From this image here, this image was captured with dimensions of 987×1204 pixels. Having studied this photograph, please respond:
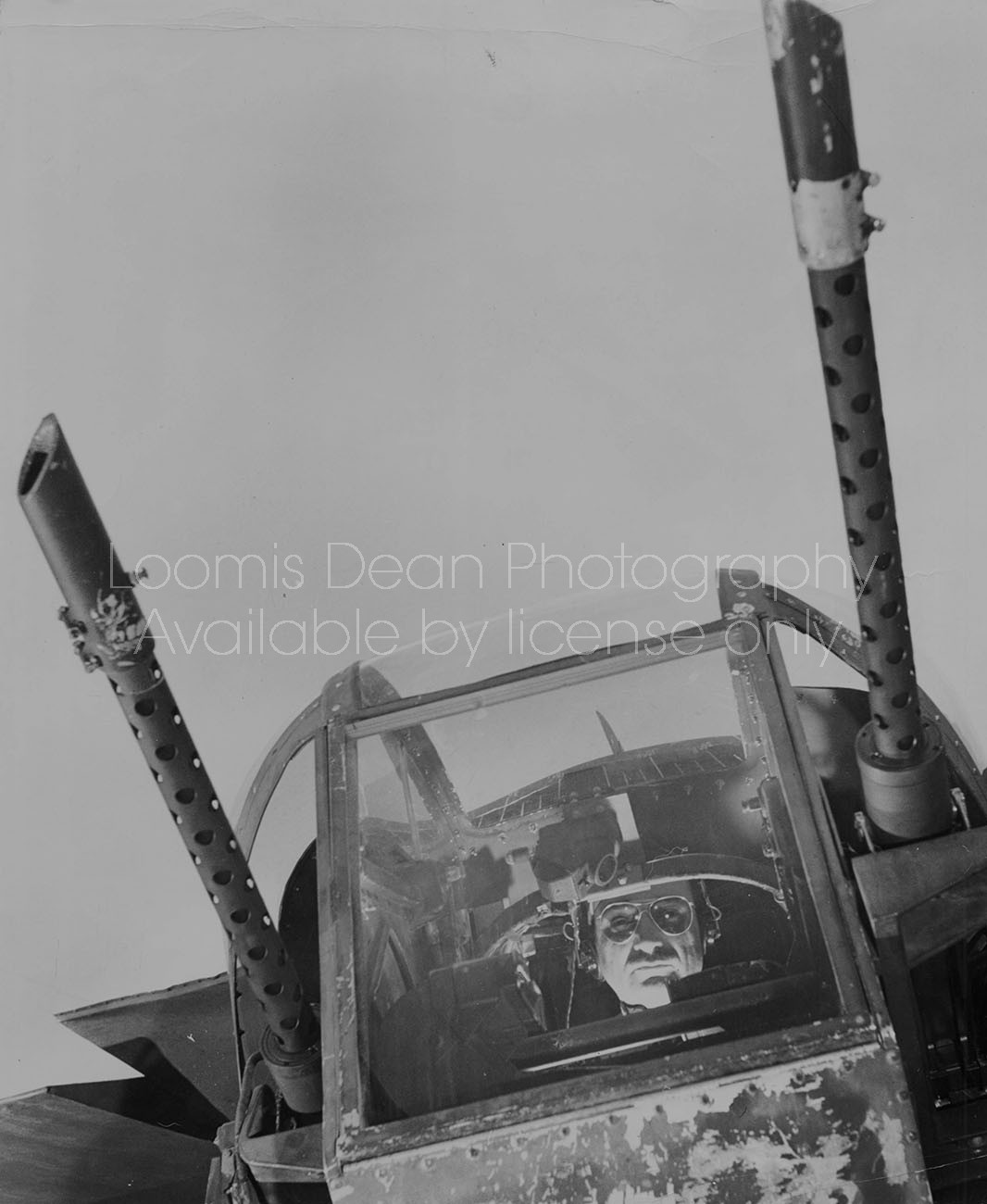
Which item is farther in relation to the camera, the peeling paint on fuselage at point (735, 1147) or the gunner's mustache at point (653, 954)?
the gunner's mustache at point (653, 954)

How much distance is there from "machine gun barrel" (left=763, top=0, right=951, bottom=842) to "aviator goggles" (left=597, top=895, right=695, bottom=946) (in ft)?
1.22

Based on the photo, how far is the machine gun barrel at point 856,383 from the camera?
984 millimetres

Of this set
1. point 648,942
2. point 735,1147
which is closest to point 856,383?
point 735,1147

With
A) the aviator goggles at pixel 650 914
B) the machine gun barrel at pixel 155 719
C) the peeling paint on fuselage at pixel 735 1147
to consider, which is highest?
the machine gun barrel at pixel 155 719

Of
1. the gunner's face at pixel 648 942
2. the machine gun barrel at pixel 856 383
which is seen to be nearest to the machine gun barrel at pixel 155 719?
the gunner's face at pixel 648 942

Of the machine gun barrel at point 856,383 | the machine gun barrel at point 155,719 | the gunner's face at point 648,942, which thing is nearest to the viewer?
the machine gun barrel at point 856,383

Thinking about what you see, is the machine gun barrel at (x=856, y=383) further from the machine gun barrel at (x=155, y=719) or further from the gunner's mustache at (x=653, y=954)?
the machine gun barrel at (x=155, y=719)

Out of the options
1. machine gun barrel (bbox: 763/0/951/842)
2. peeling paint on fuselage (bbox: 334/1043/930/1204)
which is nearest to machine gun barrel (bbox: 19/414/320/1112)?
peeling paint on fuselage (bbox: 334/1043/930/1204)

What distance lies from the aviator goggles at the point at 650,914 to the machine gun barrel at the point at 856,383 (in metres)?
0.37

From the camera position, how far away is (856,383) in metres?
1.10

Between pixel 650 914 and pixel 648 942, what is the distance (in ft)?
0.14

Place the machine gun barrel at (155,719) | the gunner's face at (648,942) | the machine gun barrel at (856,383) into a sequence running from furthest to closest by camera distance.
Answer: the gunner's face at (648,942) → the machine gun barrel at (155,719) → the machine gun barrel at (856,383)

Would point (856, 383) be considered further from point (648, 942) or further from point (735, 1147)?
point (648, 942)

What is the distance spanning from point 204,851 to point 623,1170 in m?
0.55
